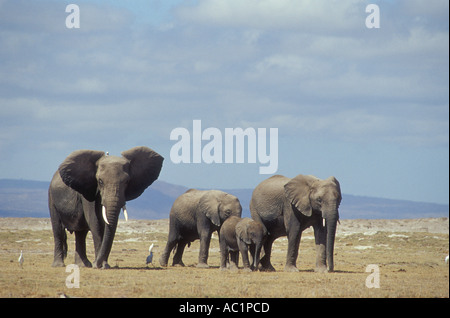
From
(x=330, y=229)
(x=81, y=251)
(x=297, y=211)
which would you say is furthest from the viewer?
(x=297, y=211)

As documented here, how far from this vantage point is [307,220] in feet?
105

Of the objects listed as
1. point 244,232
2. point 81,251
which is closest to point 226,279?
point 244,232

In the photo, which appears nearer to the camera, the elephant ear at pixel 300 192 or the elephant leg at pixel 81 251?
the elephant leg at pixel 81 251

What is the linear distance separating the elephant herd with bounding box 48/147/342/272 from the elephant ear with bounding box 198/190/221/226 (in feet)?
0.13

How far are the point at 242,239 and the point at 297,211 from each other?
9.54ft

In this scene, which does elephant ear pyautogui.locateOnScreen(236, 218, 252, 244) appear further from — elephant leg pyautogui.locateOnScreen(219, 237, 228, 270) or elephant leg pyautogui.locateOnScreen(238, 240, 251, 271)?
elephant leg pyautogui.locateOnScreen(219, 237, 228, 270)

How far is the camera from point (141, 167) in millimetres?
30219

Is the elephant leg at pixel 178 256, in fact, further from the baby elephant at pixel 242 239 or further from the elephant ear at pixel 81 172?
the elephant ear at pixel 81 172

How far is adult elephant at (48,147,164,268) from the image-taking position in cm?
2811

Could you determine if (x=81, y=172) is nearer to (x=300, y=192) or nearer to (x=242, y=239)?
(x=242, y=239)

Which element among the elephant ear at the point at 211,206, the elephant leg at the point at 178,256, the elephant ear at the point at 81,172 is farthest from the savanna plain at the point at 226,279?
the elephant ear at the point at 81,172

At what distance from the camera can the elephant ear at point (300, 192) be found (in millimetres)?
31594
